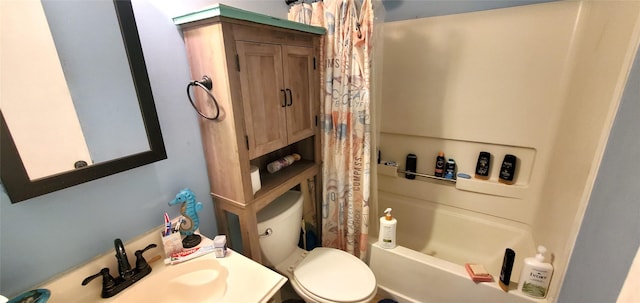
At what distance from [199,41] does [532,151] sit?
2.02 metres

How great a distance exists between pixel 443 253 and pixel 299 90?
1.66 m

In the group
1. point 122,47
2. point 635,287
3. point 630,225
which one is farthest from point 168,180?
point 630,225

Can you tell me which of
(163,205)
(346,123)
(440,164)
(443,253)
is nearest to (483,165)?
(440,164)

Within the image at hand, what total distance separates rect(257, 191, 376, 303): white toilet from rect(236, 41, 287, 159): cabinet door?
39 cm

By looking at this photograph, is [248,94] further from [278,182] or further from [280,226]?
[280,226]

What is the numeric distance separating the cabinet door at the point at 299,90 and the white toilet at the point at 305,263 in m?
0.41

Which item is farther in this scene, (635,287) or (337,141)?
(337,141)

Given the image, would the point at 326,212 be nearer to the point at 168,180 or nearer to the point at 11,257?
the point at 168,180

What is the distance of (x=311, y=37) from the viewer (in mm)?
Answer: 1324

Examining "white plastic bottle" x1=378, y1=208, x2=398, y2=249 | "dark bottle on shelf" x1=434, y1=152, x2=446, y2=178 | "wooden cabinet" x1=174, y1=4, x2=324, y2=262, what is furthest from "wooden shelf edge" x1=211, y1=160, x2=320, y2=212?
"dark bottle on shelf" x1=434, y1=152, x2=446, y2=178

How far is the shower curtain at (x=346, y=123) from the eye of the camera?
4.14 ft

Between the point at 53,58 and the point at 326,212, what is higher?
the point at 53,58

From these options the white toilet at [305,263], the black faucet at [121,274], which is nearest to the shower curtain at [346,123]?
the white toilet at [305,263]

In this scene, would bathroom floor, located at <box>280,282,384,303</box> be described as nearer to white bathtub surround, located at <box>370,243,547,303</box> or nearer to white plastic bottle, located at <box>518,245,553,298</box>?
white bathtub surround, located at <box>370,243,547,303</box>
